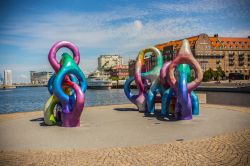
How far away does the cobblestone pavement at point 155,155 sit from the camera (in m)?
8.52

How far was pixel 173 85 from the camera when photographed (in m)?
17.5

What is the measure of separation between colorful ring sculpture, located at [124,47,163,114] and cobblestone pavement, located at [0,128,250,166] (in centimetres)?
974

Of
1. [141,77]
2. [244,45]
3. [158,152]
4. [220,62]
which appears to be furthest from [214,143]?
[244,45]

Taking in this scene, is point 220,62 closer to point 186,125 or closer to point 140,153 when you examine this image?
point 186,125

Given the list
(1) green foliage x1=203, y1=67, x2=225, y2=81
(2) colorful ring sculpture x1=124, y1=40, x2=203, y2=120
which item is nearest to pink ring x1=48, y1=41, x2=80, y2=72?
(2) colorful ring sculpture x1=124, y1=40, x2=203, y2=120

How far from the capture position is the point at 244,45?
350ft

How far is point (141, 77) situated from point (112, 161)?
43.2 ft

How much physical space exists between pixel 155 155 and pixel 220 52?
329 feet

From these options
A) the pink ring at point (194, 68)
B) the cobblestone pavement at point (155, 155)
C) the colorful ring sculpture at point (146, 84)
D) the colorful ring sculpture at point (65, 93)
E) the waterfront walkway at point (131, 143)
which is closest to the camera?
the cobblestone pavement at point (155, 155)

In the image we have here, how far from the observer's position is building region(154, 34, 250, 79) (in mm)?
99062

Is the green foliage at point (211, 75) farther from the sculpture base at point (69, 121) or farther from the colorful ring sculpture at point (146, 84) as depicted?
the sculpture base at point (69, 121)

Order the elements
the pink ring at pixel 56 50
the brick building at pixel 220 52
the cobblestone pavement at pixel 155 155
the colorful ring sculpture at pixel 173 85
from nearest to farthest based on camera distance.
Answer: the cobblestone pavement at pixel 155 155 → the pink ring at pixel 56 50 → the colorful ring sculpture at pixel 173 85 → the brick building at pixel 220 52

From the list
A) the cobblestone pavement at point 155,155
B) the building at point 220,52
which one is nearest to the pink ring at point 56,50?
the cobblestone pavement at point 155,155

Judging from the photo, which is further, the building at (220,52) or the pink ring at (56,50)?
the building at (220,52)
